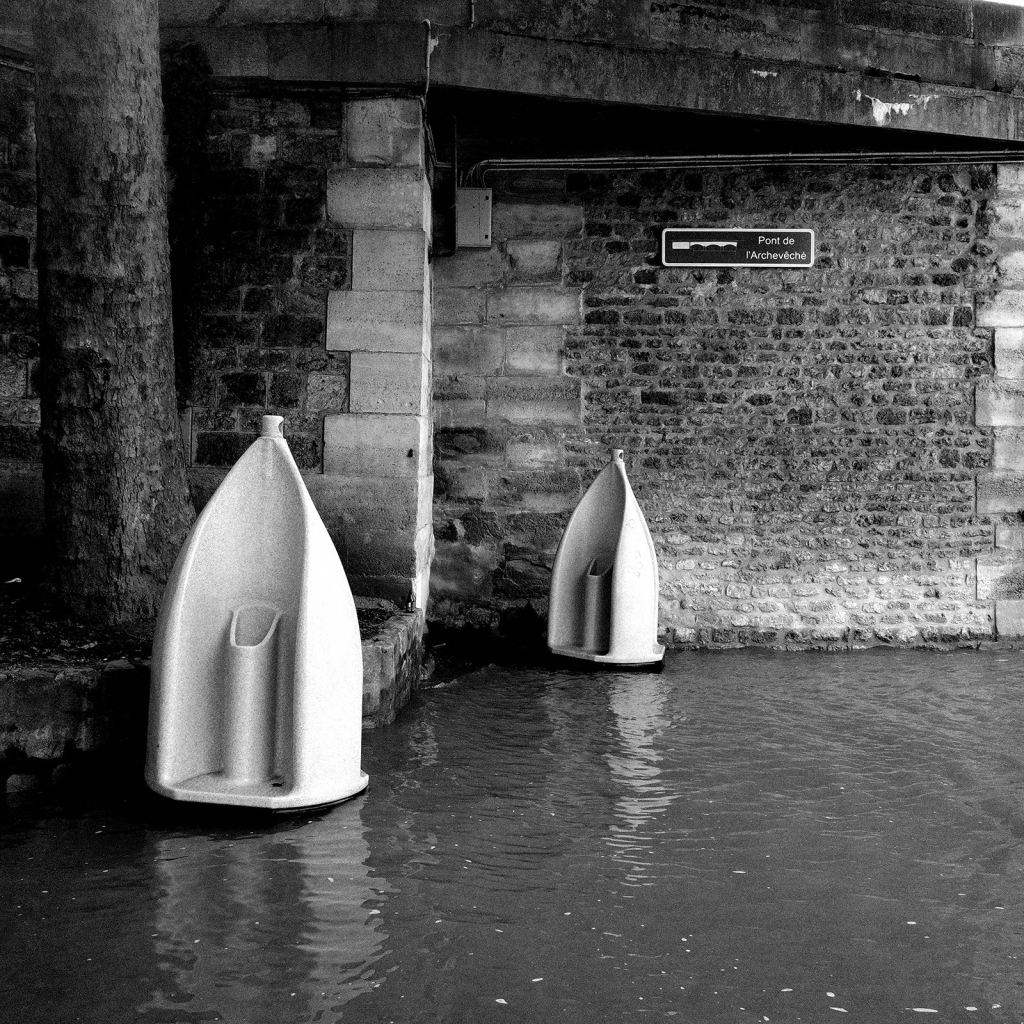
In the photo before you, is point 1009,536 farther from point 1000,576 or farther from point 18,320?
point 18,320

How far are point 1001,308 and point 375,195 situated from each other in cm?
358

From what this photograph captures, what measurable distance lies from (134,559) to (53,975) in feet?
6.39

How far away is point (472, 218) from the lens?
5.97 m

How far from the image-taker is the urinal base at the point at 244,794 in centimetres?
290

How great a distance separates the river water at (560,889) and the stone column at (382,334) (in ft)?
3.32

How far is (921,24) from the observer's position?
585 cm

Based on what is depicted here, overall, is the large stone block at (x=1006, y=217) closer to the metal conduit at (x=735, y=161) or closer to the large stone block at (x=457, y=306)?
the metal conduit at (x=735, y=161)

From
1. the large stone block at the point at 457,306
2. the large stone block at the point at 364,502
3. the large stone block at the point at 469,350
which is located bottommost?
the large stone block at the point at 364,502

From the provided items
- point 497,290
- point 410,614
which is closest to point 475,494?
point 497,290

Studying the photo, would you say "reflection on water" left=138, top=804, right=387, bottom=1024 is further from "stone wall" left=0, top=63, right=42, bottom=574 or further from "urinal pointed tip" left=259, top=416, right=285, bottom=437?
"stone wall" left=0, top=63, right=42, bottom=574

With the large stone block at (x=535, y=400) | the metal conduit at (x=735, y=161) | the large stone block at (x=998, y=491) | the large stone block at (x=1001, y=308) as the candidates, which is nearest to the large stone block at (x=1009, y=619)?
the large stone block at (x=998, y=491)

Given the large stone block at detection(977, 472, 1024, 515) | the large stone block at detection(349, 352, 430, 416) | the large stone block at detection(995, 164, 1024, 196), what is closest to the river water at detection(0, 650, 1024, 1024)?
the large stone block at detection(349, 352, 430, 416)

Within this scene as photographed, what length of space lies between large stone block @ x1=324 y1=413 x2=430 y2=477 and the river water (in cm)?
125

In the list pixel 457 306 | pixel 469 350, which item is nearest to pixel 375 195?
pixel 457 306
